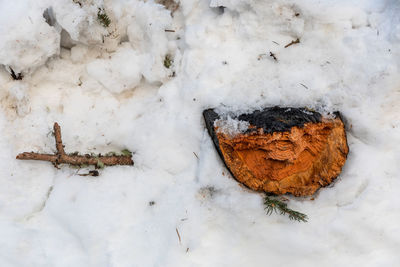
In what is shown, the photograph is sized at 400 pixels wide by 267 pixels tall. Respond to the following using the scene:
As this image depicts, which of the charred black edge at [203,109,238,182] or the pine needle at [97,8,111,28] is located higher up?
the pine needle at [97,8,111,28]

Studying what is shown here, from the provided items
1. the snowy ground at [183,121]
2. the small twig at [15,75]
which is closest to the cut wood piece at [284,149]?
the snowy ground at [183,121]

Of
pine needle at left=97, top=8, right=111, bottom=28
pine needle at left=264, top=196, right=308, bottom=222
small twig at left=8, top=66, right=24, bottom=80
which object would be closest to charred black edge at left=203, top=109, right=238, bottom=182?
pine needle at left=264, top=196, right=308, bottom=222

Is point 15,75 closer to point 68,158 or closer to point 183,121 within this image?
point 68,158

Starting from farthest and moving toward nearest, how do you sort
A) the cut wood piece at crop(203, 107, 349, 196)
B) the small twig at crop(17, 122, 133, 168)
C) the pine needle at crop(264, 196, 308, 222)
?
the small twig at crop(17, 122, 133, 168)
the pine needle at crop(264, 196, 308, 222)
the cut wood piece at crop(203, 107, 349, 196)

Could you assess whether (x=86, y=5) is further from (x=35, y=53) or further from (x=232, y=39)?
(x=232, y=39)

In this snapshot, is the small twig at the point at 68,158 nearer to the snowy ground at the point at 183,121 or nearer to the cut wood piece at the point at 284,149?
the snowy ground at the point at 183,121

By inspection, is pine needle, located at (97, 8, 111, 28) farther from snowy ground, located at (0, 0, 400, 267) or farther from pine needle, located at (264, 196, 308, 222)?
pine needle, located at (264, 196, 308, 222)
